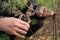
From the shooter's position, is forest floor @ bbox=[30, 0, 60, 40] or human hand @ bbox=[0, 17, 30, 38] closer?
human hand @ bbox=[0, 17, 30, 38]

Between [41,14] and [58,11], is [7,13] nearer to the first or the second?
[41,14]

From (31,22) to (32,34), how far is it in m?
0.08

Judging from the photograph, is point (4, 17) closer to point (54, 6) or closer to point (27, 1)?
point (27, 1)

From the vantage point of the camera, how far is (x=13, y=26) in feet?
4.10

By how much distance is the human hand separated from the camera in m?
1.25

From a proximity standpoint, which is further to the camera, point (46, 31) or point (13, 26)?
point (46, 31)

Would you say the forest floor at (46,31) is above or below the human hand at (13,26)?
below

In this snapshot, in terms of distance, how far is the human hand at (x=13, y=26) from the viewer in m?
1.25

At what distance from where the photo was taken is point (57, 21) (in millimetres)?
1417

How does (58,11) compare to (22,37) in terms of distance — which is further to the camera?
(58,11)

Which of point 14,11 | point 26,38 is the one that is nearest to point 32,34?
point 26,38

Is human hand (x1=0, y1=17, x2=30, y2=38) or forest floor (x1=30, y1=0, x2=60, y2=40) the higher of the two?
human hand (x1=0, y1=17, x2=30, y2=38)

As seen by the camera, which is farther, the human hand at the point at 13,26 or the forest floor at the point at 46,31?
the forest floor at the point at 46,31

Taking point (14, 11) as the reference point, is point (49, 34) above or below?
below
